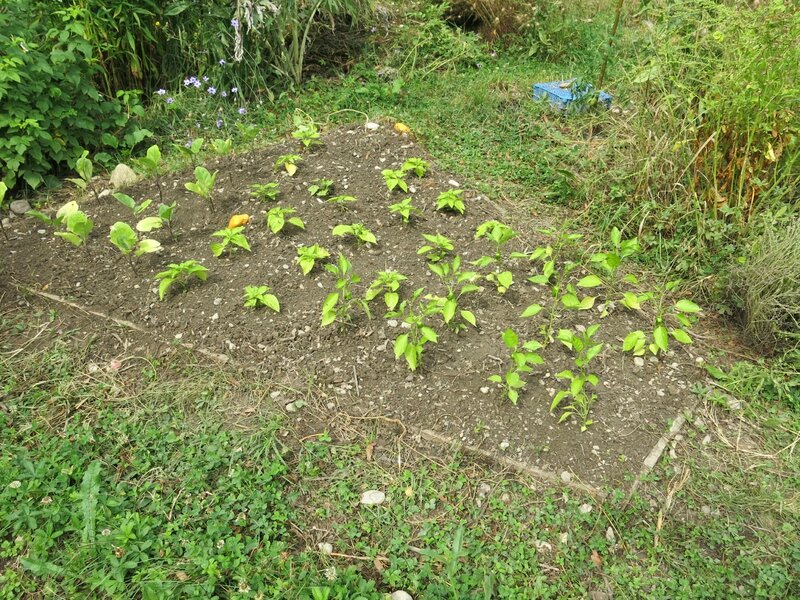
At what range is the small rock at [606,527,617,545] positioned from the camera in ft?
7.08

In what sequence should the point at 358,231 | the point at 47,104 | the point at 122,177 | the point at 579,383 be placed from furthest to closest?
1. the point at 122,177
2. the point at 47,104
3. the point at 358,231
4. the point at 579,383

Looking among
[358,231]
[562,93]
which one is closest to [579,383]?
[358,231]

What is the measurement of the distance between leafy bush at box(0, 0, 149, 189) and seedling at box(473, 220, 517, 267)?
7.33ft

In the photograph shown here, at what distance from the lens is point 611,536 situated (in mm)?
2168

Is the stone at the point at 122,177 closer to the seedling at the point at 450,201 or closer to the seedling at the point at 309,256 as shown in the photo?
the seedling at the point at 309,256

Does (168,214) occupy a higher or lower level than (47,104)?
lower

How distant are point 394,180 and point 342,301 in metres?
0.95

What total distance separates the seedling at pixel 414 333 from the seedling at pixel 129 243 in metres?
1.25

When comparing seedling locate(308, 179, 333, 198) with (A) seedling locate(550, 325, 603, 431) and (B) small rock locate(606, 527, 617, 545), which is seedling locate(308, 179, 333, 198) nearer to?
(A) seedling locate(550, 325, 603, 431)

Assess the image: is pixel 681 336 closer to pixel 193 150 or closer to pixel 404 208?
pixel 404 208

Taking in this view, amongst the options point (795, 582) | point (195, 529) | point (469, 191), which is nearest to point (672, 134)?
point (469, 191)

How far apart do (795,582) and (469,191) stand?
7.92 feet

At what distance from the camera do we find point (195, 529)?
6.98 ft

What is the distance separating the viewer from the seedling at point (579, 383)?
2.41 metres
